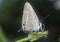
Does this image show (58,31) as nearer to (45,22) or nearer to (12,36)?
(45,22)

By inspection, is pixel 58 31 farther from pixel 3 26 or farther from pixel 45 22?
pixel 3 26

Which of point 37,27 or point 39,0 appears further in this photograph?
point 39,0

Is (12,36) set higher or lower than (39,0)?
lower

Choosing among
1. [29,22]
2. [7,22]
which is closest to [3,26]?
→ [7,22]
